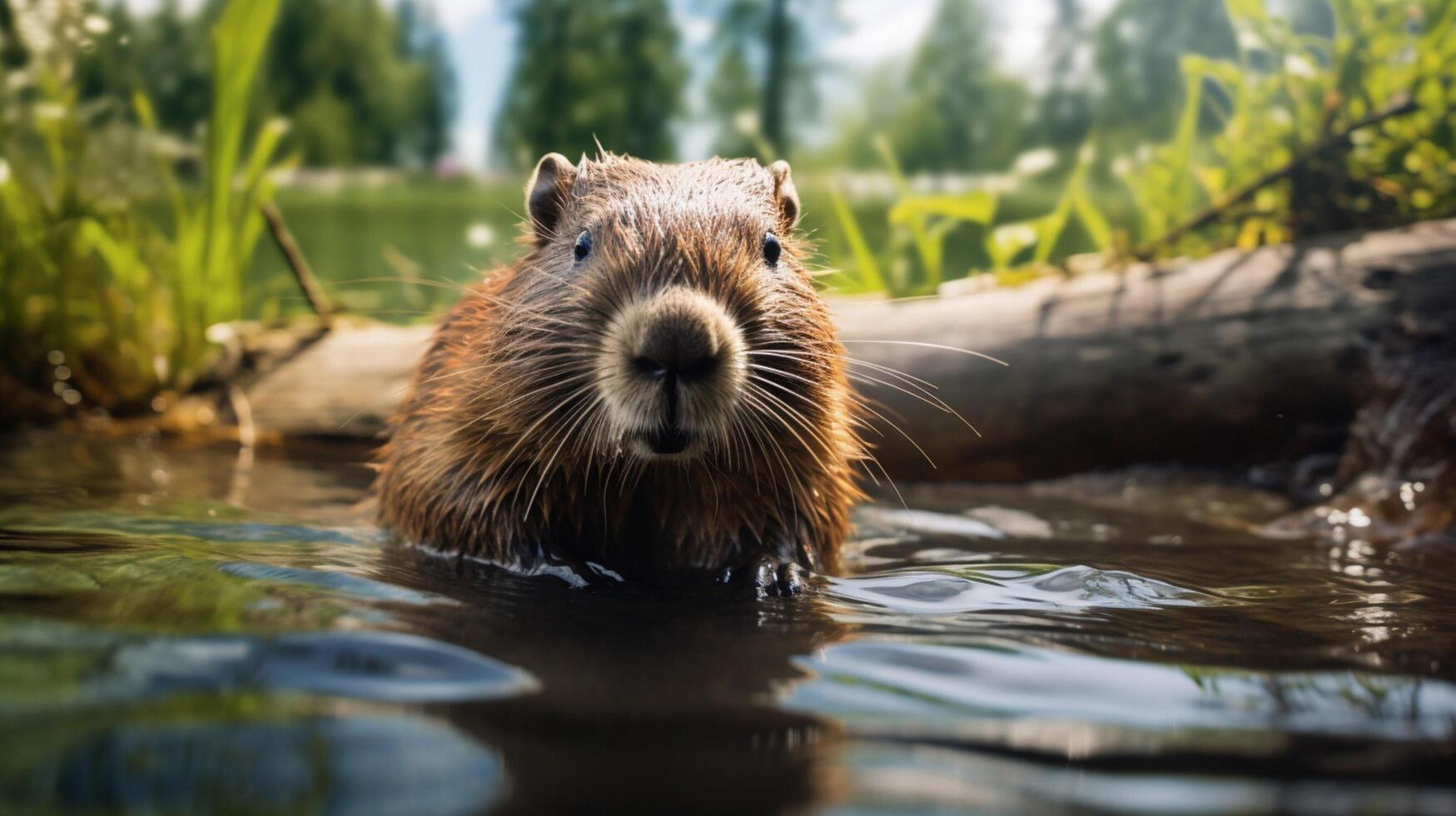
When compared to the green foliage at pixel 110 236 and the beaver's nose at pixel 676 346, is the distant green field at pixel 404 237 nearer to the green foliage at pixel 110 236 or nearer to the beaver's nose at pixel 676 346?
the green foliage at pixel 110 236

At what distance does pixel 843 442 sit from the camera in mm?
3096

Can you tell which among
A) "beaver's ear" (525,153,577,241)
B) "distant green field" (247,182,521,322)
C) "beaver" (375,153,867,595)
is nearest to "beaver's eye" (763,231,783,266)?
"beaver" (375,153,867,595)

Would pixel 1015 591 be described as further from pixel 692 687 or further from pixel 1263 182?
pixel 1263 182

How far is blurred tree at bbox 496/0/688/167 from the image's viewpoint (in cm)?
859

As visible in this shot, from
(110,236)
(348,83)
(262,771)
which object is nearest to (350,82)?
(348,83)

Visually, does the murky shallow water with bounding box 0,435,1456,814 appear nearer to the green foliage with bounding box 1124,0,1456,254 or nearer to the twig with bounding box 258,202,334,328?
the green foliage with bounding box 1124,0,1456,254

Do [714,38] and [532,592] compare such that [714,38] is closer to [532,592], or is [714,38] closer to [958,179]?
[958,179]

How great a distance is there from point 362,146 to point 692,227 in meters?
7.76

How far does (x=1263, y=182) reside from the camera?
4922mm

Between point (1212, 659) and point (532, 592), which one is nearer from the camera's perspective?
point (1212, 659)

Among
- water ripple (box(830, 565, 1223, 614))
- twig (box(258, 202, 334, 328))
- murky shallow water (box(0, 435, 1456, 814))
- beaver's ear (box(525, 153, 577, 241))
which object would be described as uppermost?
twig (box(258, 202, 334, 328))

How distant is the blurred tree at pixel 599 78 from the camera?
8.59m

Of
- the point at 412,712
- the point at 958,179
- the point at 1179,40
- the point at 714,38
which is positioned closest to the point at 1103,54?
the point at 1179,40

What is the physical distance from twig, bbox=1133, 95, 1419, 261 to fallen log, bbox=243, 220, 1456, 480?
1.30ft
